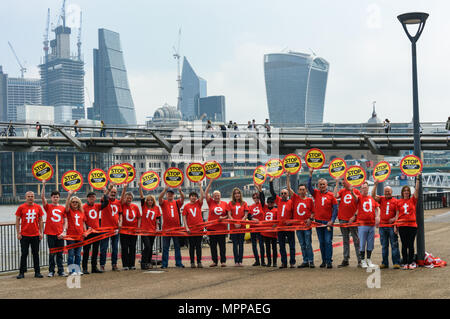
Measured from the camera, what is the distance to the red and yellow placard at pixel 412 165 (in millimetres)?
13523

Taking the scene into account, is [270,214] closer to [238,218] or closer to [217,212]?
[238,218]

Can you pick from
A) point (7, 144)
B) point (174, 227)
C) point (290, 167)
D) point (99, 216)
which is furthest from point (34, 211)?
point (7, 144)

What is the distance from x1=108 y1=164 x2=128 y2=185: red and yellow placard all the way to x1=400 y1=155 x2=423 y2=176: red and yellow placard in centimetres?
621

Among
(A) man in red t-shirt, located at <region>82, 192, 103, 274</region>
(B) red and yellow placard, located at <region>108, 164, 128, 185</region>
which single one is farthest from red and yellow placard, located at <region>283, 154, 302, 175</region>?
(A) man in red t-shirt, located at <region>82, 192, 103, 274</region>

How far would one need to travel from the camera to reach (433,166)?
12638 centimetres

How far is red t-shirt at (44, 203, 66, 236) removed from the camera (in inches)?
539

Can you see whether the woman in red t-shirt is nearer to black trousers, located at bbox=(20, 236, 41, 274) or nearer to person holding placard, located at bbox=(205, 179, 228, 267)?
person holding placard, located at bbox=(205, 179, 228, 267)

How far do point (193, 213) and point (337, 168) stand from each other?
11.3ft

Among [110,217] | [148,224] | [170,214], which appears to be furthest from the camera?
[170,214]

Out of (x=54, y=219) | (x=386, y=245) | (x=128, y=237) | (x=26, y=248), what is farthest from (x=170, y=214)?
(x=386, y=245)

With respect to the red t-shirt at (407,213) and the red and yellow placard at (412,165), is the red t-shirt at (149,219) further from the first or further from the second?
the red and yellow placard at (412,165)

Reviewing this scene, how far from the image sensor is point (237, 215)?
47.6 ft
